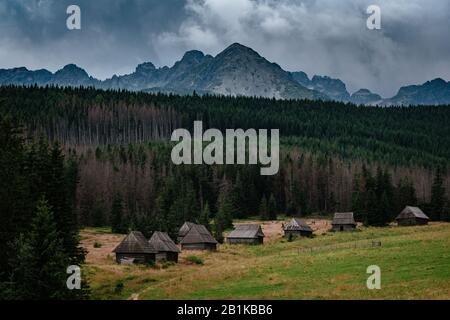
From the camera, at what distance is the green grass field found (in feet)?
131

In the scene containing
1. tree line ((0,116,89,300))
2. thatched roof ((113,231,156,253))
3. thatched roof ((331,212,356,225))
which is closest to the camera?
tree line ((0,116,89,300))

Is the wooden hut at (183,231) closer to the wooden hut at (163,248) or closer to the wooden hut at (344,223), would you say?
the wooden hut at (163,248)

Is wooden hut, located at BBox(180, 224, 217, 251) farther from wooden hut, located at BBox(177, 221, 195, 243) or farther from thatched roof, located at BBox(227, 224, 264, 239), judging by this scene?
thatched roof, located at BBox(227, 224, 264, 239)

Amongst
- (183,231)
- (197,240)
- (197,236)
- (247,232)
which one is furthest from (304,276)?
(183,231)

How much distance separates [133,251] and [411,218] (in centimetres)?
5821

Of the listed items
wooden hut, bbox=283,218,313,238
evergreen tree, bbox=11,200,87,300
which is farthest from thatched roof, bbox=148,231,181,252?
evergreen tree, bbox=11,200,87,300

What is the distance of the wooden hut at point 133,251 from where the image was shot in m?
68.5

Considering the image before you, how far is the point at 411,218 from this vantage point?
106m

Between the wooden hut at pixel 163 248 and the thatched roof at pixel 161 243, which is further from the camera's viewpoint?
the wooden hut at pixel 163 248

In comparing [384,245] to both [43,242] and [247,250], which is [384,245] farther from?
[43,242]

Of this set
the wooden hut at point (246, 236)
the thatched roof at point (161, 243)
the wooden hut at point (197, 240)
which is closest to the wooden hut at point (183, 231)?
the wooden hut at point (197, 240)

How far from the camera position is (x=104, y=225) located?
117 m

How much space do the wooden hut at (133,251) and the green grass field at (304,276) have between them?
5.11 ft

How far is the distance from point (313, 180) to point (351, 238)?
220 ft
